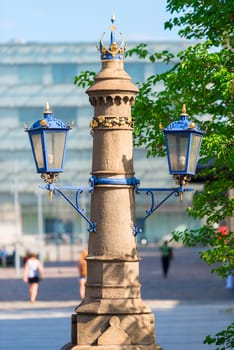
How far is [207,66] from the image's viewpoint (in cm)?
1469

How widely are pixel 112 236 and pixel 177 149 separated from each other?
0.89m

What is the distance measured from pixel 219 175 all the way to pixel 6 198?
298 ft

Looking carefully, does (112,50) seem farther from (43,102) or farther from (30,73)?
(30,73)

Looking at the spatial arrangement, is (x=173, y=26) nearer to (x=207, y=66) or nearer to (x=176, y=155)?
(x=207, y=66)

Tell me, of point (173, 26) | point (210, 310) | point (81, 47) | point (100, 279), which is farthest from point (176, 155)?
point (81, 47)

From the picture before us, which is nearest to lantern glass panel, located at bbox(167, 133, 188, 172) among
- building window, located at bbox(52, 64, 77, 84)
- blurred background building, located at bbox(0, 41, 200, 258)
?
blurred background building, located at bbox(0, 41, 200, 258)

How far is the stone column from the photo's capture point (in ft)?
36.1

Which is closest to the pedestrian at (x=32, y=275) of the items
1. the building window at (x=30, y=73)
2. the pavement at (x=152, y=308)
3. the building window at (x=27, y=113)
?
the pavement at (x=152, y=308)

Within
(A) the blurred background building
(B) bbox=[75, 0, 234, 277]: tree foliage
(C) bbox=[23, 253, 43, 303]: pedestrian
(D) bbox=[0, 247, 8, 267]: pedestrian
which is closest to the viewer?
(B) bbox=[75, 0, 234, 277]: tree foliage

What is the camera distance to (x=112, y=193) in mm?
11141

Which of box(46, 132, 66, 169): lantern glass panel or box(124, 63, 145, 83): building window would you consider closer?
box(46, 132, 66, 169): lantern glass panel

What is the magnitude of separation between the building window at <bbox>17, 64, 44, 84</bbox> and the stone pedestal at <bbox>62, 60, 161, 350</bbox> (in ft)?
295

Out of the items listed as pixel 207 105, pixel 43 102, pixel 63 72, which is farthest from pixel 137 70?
pixel 207 105

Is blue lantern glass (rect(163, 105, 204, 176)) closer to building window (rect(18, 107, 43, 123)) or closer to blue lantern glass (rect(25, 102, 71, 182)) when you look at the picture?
blue lantern glass (rect(25, 102, 71, 182))
